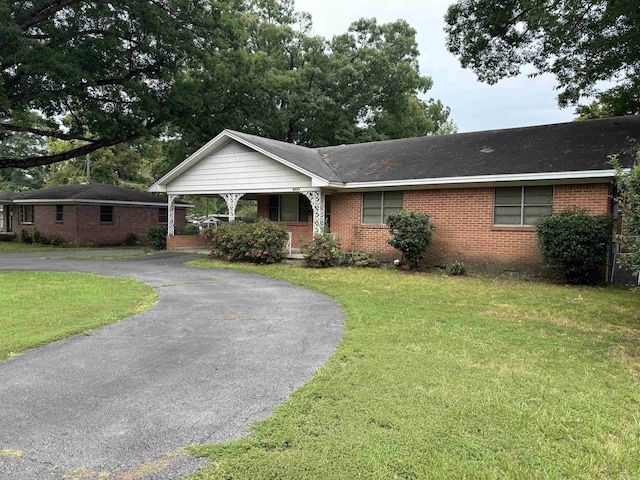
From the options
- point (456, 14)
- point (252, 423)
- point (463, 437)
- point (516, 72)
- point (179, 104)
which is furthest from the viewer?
point (179, 104)

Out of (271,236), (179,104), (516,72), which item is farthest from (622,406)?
(179,104)

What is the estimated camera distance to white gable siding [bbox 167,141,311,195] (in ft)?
49.4

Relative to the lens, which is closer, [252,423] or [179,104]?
[252,423]

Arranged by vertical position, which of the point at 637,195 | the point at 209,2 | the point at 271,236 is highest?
the point at 209,2

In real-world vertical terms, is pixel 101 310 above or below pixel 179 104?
below

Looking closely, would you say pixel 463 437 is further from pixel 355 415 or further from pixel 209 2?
pixel 209 2

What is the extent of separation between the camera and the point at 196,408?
345 cm

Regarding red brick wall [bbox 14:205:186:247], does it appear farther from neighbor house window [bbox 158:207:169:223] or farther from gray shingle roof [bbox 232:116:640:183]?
gray shingle roof [bbox 232:116:640:183]

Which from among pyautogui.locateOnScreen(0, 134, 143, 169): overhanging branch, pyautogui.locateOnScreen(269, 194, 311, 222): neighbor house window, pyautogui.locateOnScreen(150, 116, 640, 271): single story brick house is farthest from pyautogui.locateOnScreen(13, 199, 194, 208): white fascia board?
pyautogui.locateOnScreen(269, 194, 311, 222): neighbor house window

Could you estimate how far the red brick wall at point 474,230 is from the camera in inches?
426

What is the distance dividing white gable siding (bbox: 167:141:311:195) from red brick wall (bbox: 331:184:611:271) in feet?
10.1

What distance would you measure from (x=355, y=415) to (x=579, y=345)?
140 inches

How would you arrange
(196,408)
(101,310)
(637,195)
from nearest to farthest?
(196,408) < (637,195) < (101,310)

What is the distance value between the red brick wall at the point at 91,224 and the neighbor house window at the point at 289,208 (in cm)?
1173
